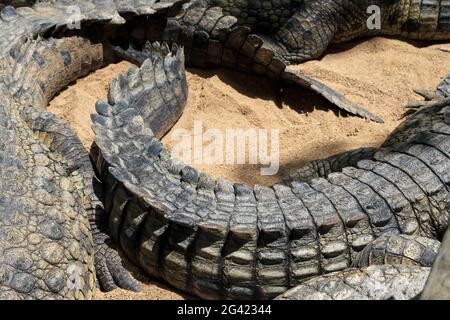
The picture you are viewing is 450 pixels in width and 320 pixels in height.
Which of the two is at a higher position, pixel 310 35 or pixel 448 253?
pixel 448 253

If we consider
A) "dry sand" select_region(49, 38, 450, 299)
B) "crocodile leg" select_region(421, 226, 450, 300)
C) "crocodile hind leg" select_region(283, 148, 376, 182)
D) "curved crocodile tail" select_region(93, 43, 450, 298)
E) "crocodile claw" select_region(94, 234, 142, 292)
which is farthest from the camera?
"dry sand" select_region(49, 38, 450, 299)

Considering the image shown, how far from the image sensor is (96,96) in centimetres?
439

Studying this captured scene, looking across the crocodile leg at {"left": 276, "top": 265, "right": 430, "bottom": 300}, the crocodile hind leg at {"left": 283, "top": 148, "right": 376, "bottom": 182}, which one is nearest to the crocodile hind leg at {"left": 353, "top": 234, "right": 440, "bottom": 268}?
the crocodile leg at {"left": 276, "top": 265, "right": 430, "bottom": 300}

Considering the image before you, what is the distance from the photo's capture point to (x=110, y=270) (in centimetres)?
324

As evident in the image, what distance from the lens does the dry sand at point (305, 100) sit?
414 cm

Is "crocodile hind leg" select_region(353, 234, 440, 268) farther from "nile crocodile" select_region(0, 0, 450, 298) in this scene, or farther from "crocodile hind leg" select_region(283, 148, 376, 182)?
"crocodile hind leg" select_region(283, 148, 376, 182)

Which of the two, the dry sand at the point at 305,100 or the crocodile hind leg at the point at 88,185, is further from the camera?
the dry sand at the point at 305,100

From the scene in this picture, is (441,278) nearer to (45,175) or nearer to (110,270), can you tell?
(110,270)

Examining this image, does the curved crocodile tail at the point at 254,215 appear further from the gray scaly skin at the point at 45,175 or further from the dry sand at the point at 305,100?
the dry sand at the point at 305,100

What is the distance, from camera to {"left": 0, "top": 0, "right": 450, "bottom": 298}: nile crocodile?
2.92 metres

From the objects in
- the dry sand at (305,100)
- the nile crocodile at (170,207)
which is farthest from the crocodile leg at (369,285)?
the dry sand at (305,100)
